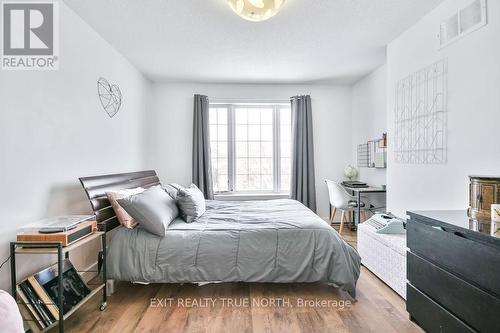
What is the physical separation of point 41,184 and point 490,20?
3.46 meters

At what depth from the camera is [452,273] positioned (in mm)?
1439

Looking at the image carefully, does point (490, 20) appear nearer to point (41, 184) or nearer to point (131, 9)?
point (131, 9)

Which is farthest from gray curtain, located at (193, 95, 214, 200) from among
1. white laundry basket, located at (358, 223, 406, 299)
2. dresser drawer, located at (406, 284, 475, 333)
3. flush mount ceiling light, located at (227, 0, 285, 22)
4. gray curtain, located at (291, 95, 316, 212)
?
dresser drawer, located at (406, 284, 475, 333)

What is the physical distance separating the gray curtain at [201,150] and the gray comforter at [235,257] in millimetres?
2130

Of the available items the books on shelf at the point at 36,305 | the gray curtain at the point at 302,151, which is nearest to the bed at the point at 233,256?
the books on shelf at the point at 36,305

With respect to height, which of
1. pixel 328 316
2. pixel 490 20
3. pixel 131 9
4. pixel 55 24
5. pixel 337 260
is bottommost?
pixel 328 316

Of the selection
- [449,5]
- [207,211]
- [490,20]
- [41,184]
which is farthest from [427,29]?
[41,184]

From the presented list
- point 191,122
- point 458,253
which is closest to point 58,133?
point 191,122

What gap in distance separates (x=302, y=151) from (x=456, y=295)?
3.35 metres

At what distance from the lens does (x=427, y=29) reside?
2.48m

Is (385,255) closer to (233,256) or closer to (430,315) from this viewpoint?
(430,315)

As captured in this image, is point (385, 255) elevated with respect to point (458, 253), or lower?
lower

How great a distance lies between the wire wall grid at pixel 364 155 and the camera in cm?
430

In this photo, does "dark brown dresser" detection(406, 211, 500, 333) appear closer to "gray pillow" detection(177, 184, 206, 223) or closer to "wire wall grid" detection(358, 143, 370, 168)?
"gray pillow" detection(177, 184, 206, 223)
